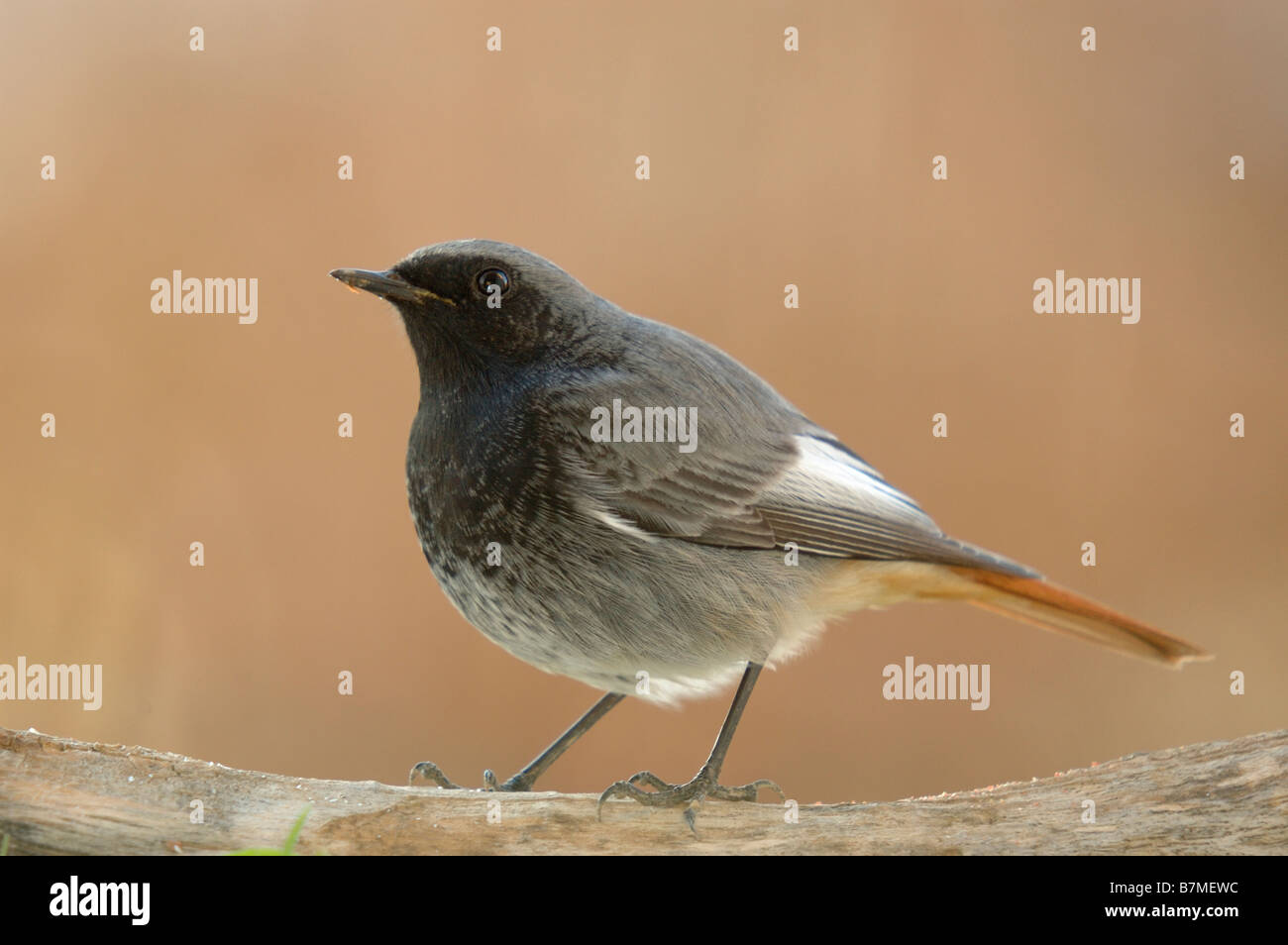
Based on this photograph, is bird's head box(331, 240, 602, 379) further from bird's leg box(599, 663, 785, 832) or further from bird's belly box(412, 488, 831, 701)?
bird's leg box(599, 663, 785, 832)

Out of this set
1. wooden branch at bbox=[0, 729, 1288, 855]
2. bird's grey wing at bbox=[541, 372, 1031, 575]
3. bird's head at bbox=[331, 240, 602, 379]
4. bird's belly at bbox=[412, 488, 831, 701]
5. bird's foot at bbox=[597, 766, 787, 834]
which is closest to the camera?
wooden branch at bbox=[0, 729, 1288, 855]

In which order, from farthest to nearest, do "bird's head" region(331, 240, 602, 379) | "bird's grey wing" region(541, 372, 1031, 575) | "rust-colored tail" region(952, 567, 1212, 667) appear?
1. "rust-colored tail" region(952, 567, 1212, 667)
2. "bird's head" region(331, 240, 602, 379)
3. "bird's grey wing" region(541, 372, 1031, 575)

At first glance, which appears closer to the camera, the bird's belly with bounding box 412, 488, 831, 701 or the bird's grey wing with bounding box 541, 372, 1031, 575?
the bird's belly with bounding box 412, 488, 831, 701

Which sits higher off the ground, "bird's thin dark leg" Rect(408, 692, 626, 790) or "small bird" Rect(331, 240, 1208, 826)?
"small bird" Rect(331, 240, 1208, 826)

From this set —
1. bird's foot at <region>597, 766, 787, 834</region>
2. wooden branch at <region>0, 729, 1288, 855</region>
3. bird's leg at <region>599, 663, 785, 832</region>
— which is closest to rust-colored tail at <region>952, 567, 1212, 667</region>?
wooden branch at <region>0, 729, 1288, 855</region>

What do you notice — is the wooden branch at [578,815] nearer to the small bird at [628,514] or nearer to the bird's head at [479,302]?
the small bird at [628,514]

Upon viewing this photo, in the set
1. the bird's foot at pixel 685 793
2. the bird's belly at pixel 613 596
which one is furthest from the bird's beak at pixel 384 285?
the bird's foot at pixel 685 793

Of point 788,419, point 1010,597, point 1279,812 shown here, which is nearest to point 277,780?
point 788,419

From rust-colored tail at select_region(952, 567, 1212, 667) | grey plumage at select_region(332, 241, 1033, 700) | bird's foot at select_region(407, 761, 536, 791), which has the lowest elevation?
bird's foot at select_region(407, 761, 536, 791)
